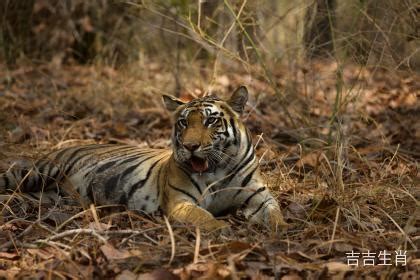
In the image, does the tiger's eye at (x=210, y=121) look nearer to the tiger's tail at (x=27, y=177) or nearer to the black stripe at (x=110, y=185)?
the black stripe at (x=110, y=185)

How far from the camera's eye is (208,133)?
5168mm

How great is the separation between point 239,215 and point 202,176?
0.43 metres

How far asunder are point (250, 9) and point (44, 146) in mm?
2540

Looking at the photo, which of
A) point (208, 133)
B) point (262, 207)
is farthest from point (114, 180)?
point (262, 207)

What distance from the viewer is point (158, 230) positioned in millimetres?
4711

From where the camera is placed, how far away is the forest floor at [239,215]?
3.86 m

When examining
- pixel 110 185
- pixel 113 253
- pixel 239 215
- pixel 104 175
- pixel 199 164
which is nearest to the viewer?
pixel 113 253

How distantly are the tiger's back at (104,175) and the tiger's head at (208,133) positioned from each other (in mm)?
534

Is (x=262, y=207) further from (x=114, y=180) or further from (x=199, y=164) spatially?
(x=114, y=180)

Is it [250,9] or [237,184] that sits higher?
[250,9]

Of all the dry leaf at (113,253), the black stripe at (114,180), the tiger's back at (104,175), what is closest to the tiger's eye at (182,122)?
the tiger's back at (104,175)

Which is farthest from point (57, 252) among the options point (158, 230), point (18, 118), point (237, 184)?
point (18, 118)

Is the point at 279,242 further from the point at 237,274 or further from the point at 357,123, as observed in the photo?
the point at 357,123

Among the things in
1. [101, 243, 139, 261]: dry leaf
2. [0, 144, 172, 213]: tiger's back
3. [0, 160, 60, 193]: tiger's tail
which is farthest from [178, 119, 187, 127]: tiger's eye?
[101, 243, 139, 261]: dry leaf
